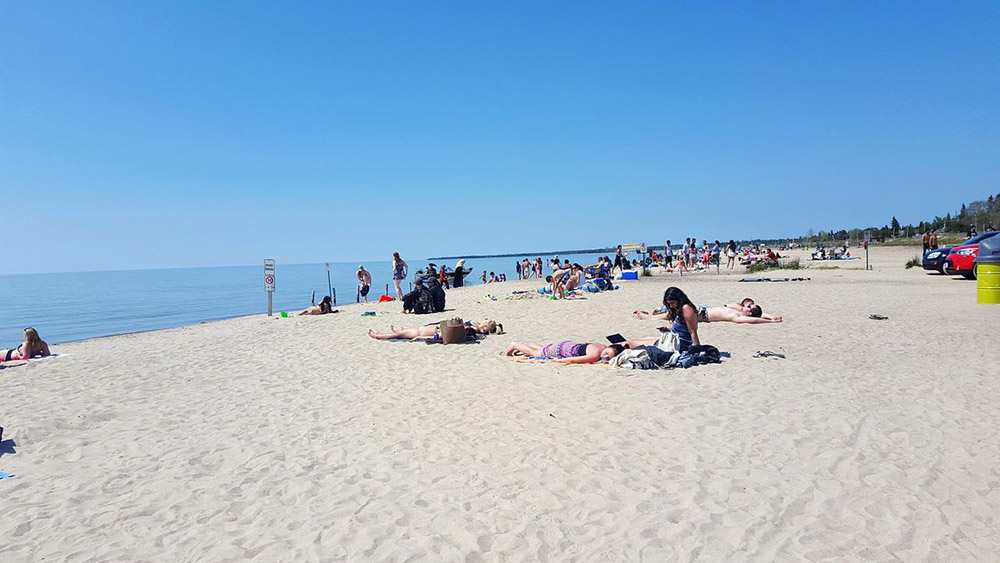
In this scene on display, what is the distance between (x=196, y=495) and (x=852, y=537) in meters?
4.05

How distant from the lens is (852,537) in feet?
9.67

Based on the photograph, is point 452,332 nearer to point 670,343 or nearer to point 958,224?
point 670,343

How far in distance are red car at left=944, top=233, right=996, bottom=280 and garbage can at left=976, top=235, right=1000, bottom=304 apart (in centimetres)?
680

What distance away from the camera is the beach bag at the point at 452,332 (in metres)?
9.90

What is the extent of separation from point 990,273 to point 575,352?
10562 millimetres

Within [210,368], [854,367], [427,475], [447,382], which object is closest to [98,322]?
[210,368]

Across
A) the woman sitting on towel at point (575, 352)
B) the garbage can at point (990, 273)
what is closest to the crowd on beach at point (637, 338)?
the woman sitting on towel at point (575, 352)

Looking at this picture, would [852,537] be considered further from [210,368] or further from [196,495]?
Result: [210,368]

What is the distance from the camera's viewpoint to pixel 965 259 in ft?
60.2

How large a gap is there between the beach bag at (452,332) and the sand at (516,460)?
147 centimetres

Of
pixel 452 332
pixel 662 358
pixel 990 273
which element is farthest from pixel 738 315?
pixel 990 273

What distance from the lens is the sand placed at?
304 centimetres

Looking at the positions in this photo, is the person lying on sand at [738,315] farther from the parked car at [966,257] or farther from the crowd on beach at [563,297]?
the parked car at [966,257]

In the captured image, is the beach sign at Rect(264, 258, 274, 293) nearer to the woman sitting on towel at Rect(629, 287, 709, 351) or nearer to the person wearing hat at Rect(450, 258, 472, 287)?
the person wearing hat at Rect(450, 258, 472, 287)
